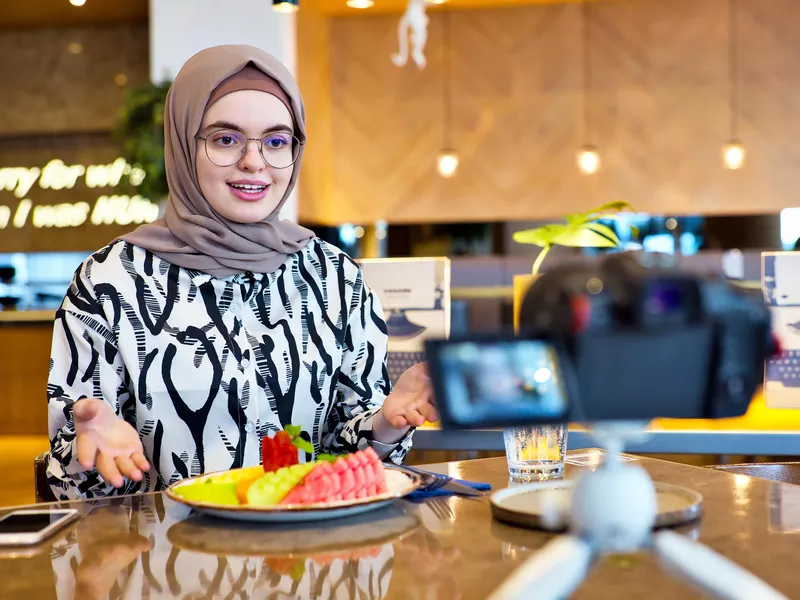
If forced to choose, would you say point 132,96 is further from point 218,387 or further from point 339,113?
point 218,387

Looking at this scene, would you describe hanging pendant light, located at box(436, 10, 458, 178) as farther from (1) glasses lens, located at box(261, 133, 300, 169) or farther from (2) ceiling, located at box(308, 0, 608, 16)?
(1) glasses lens, located at box(261, 133, 300, 169)

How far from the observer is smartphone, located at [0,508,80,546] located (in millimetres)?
904

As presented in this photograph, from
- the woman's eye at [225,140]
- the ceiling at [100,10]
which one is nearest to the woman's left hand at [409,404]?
the woman's eye at [225,140]

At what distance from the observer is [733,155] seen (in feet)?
20.4

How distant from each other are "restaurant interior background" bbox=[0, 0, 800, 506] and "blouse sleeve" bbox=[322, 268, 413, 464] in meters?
4.68

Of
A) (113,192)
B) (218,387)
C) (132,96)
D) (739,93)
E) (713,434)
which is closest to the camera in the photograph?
(218,387)

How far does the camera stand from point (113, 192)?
23.8 feet

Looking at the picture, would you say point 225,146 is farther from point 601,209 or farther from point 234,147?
point 601,209

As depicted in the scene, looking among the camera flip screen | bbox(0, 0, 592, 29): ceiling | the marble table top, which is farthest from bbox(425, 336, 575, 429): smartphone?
bbox(0, 0, 592, 29): ceiling

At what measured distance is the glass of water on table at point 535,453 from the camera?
117 centimetres

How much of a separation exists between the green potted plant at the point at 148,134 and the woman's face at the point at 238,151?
344cm

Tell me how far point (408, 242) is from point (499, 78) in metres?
1.38

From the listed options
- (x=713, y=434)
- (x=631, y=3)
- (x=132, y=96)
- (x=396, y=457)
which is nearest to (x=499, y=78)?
(x=631, y=3)

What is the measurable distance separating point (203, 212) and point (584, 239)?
1153 millimetres
